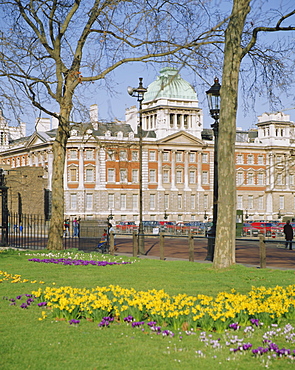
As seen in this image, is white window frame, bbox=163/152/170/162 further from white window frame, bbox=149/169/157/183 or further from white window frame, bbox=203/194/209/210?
white window frame, bbox=203/194/209/210

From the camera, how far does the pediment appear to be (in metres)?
82.1

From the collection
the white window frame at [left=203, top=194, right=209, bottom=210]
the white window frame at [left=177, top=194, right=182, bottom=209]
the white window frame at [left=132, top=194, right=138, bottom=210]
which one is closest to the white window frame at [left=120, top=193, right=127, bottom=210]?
the white window frame at [left=132, top=194, right=138, bottom=210]

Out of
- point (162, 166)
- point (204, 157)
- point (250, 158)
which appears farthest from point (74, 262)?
point (250, 158)

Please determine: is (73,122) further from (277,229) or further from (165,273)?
(277,229)

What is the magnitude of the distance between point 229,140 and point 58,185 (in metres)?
8.43

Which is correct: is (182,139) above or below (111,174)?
above

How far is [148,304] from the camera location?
25.7ft

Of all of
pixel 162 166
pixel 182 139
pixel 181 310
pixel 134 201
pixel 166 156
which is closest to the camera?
pixel 181 310

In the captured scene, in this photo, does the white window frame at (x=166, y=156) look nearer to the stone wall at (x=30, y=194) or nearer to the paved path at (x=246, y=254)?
the stone wall at (x=30, y=194)

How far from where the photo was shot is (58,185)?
21.0 m

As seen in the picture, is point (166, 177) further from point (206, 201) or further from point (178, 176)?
point (206, 201)

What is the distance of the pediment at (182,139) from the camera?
82062 mm

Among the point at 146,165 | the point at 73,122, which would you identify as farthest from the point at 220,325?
the point at 146,165

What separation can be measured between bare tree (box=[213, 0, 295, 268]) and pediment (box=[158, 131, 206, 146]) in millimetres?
66966
